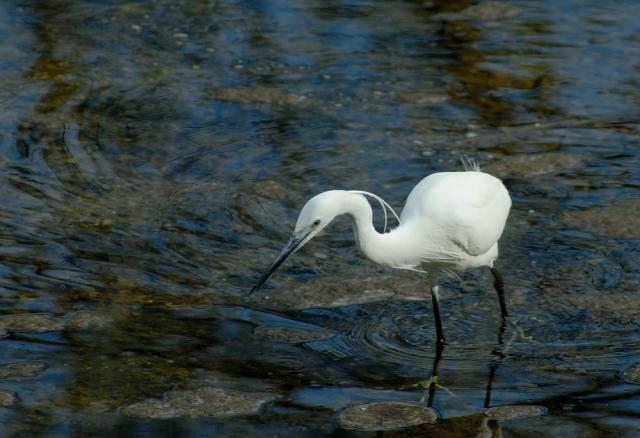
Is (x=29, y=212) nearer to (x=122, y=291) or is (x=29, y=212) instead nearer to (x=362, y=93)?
(x=122, y=291)

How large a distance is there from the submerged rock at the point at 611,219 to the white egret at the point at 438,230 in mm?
929

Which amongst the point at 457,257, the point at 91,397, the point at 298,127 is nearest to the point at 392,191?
the point at 298,127

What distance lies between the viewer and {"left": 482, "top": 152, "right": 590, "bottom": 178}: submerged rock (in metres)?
6.32

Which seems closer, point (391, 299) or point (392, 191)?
point (391, 299)

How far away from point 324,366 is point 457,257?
724 millimetres

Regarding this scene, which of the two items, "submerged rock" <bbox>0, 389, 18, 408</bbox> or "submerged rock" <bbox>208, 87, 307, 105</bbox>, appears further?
"submerged rock" <bbox>208, 87, 307, 105</bbox>

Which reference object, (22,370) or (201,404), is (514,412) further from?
(22,370)

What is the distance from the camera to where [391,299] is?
4984 millimetres

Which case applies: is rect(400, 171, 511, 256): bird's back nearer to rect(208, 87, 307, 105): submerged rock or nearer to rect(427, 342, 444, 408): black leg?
rect(427, 342, 444, 408): black leg

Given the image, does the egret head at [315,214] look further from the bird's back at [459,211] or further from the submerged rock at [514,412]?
the submerged rock at [514,412]

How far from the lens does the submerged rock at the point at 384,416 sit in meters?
3.88

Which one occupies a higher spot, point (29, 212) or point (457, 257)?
point (457, 257)

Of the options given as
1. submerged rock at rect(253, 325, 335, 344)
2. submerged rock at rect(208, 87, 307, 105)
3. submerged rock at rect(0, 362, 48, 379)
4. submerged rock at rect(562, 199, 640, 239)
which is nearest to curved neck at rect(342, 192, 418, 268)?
submerged rock at rect(253, 325, 335, 344)

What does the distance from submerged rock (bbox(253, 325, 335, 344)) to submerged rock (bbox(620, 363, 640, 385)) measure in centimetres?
115
